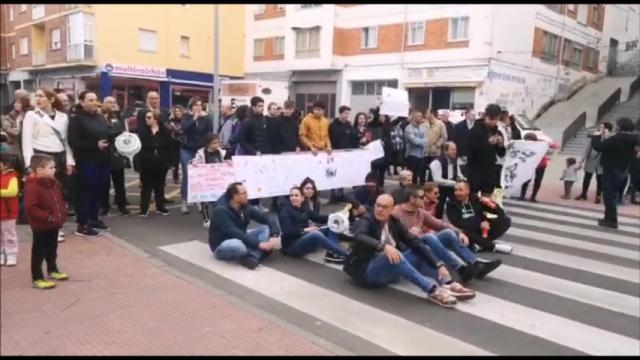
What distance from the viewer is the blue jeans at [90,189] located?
6.98 metres

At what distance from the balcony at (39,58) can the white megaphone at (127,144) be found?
33.9 meters

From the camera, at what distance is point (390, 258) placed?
524cm

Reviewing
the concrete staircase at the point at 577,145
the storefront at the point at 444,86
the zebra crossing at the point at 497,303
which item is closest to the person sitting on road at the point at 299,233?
the zebra crossing at the point at 497,303

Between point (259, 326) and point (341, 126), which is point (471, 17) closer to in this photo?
point (341, 126)

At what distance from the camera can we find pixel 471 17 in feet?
89.6

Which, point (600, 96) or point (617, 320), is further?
point (600, 96)

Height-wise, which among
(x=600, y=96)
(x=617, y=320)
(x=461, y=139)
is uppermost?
(x=600, y=96)

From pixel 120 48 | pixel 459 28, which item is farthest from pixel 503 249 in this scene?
pixel 120 48

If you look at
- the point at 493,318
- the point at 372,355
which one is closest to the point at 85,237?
the point at 372,355

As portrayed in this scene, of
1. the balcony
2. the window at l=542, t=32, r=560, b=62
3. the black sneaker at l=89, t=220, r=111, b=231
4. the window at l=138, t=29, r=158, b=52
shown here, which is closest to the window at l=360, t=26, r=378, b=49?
the window at l=542, t=32, r=560, b=62

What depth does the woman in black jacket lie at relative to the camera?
8.23 m

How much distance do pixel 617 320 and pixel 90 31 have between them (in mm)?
33844

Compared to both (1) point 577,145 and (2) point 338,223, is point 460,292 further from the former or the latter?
(1) point 577,145

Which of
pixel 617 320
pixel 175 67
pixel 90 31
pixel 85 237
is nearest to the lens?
pixel 617 320
